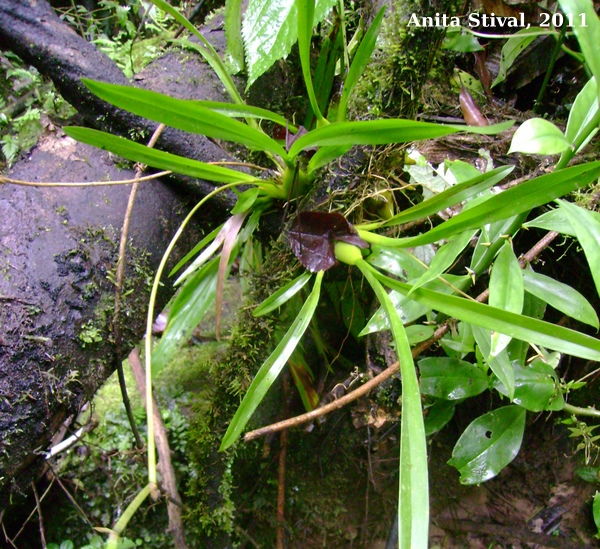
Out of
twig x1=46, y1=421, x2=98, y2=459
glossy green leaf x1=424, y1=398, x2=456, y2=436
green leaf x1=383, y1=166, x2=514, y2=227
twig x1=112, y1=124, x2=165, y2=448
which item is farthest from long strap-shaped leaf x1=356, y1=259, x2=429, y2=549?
twig x1=46, y1=421, x2=98, y2=459

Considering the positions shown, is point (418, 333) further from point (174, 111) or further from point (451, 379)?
point (174, 111)

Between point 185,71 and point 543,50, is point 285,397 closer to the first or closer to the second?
point 185,71

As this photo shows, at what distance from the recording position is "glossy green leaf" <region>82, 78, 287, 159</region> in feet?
1.84

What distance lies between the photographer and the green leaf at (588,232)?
2.05ft

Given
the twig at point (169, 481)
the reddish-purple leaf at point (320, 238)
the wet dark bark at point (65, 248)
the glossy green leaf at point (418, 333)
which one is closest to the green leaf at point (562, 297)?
the glossy green leaf at point (418, 333)

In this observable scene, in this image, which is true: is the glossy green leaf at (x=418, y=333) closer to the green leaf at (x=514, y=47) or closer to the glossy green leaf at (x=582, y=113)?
the glossy green leaf at (x=582, y=113)

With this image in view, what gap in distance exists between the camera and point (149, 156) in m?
0.70

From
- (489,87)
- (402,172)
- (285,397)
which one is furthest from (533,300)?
(285,397)

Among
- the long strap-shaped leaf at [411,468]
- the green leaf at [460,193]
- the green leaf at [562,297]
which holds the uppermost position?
the green leaf at [460,193]

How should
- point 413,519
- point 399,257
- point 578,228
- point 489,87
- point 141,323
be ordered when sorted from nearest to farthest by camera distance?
point 413,519
point 578,228
point 399,257
point 141,323
point 489,87

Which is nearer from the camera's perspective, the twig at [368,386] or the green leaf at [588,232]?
the green leaf at [588,232]

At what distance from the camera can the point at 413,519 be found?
20.9 inches

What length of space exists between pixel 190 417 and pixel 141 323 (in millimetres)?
457

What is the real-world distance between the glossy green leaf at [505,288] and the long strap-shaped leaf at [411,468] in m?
0.13
